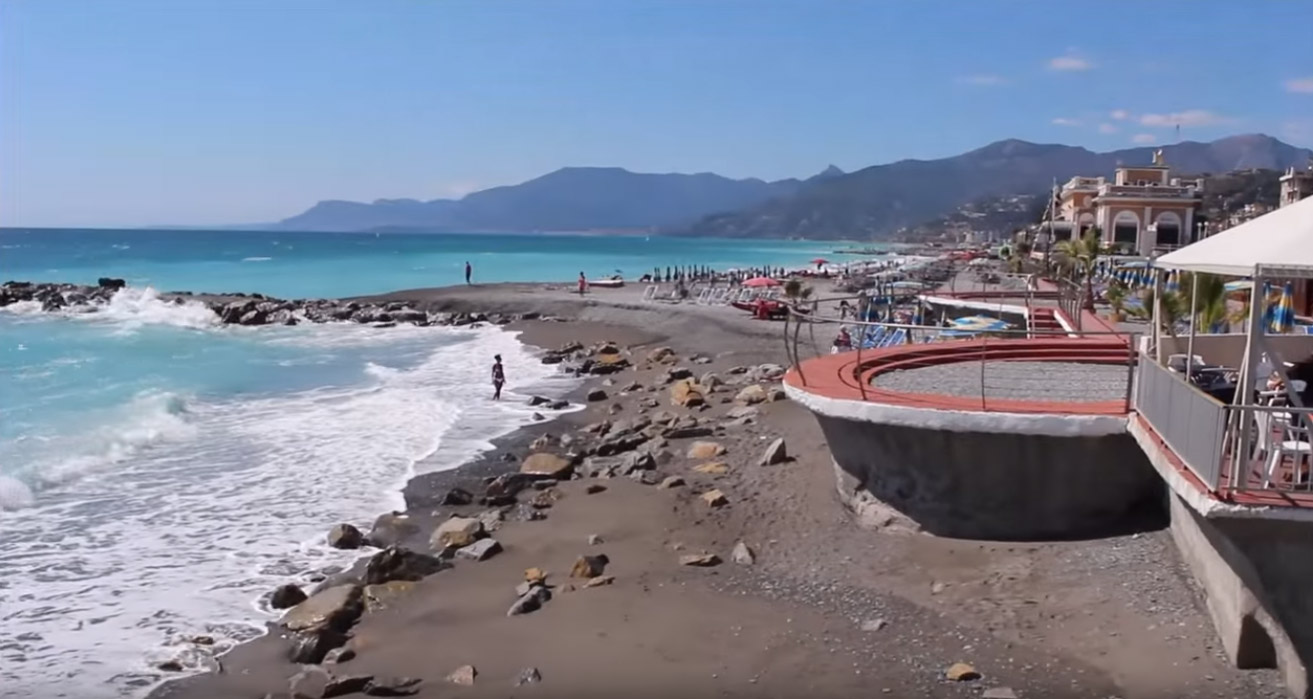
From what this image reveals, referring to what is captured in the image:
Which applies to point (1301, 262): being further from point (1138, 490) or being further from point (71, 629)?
point (71, 629)

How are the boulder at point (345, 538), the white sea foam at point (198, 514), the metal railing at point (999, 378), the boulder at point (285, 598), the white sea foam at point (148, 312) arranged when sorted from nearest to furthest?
the metal railing at point (999, 378), the white sea foam at point (198, 514), the boulder at point (285, 598), the boulder at point (345, 538), the white sea foam at point (148, 312)

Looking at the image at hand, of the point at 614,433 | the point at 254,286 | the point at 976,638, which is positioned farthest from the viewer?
the point at 254,286

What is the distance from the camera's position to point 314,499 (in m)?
15.9

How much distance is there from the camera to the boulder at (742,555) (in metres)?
11.7

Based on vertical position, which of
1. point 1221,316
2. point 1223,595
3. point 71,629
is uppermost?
point 1221,316

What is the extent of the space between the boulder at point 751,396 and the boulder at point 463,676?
11.5 m

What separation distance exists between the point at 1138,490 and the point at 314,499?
1106cm

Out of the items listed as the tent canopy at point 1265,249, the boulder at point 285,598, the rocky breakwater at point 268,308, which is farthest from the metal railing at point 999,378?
the rocky breakwater at point 268,308

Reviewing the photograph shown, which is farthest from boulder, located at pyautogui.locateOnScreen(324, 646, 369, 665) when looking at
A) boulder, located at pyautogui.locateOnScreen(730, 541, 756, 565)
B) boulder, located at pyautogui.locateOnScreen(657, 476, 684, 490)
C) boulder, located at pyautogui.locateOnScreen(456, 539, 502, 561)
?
boulder, located at pyautogui.locateOnScreen(657, 476, 684, 490)

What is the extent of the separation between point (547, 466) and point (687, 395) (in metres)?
5.85

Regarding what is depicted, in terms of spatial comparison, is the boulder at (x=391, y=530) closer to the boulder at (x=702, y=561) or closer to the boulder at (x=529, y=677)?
the boulder at (x=702, y=561)

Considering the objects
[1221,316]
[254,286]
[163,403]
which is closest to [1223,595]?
[1221,316]

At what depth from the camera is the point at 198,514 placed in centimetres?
1516

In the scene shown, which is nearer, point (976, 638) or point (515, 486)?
point (976, 638)
